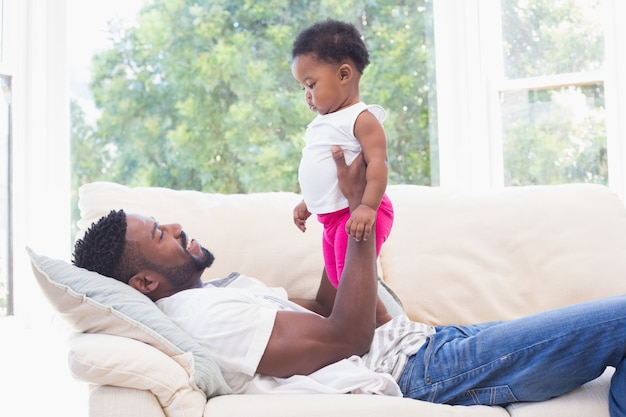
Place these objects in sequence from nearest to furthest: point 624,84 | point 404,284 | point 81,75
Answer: point 404,284 → point 624,84 → point 81,75

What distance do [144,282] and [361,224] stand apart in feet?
1.79

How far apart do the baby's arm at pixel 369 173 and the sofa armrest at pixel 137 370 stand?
506 millimetres

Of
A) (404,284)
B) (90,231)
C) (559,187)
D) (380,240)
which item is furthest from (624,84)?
(90,231)

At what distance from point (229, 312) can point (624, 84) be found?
84.3 inches

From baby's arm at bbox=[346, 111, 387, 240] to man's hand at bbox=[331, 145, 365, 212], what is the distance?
25 mm

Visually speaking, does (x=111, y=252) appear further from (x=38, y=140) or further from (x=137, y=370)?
(x=38, y=140)

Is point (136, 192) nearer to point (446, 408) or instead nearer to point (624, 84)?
point (446, 408)

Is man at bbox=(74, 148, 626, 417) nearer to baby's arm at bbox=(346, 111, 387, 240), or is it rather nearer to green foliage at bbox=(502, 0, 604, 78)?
baby's arm at bbox=(346, 111, 387, 240)

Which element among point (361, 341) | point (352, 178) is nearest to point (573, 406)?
point (361, 341)

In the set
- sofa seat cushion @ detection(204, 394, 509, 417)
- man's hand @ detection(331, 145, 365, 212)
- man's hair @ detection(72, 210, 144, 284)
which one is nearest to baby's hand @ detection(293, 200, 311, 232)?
man's hand @ detection(331, 145, 365, 212)

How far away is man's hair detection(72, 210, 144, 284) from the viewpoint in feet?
5.74

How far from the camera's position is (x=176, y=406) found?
57.3 inches

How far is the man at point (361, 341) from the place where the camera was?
5.14ft

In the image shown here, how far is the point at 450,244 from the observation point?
90.0 inches
